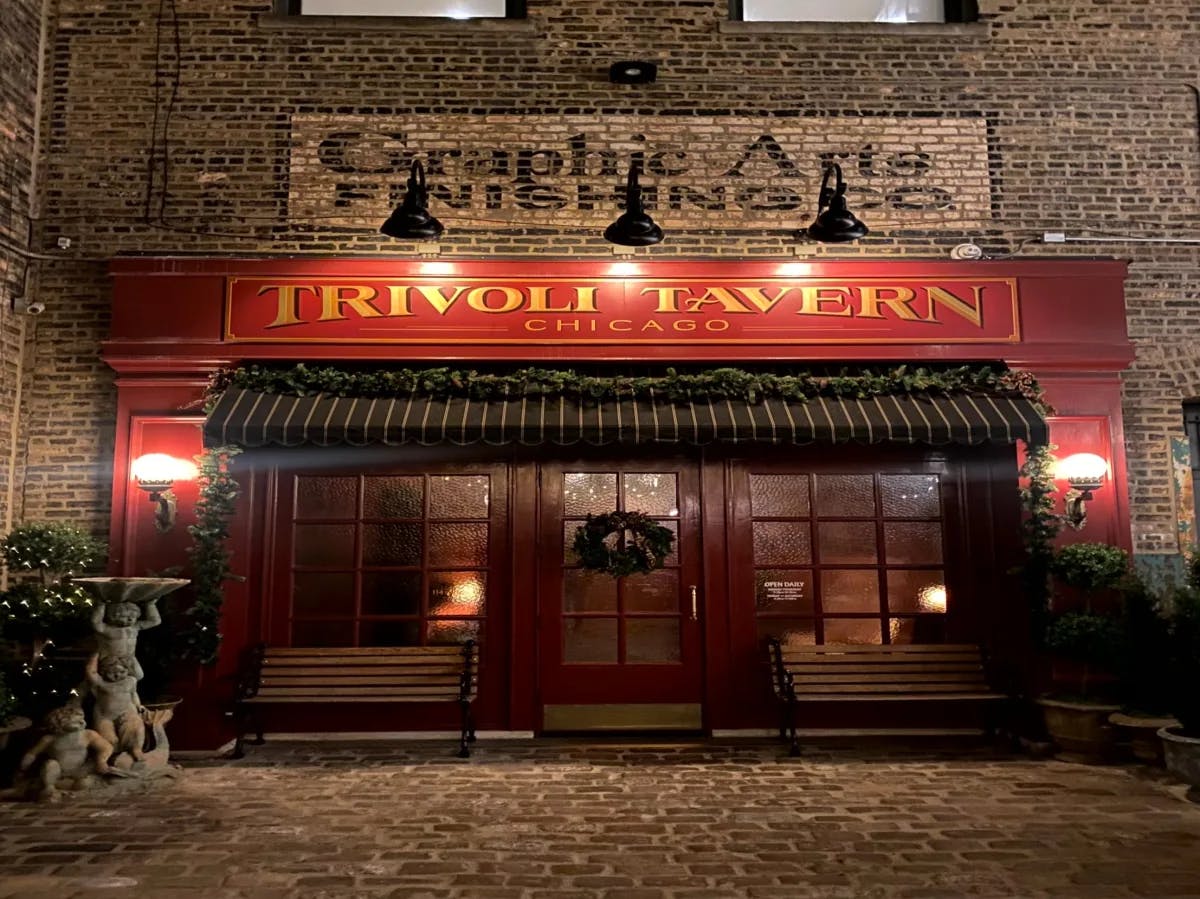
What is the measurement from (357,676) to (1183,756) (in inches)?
227

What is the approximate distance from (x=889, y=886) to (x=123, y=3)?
9.19 m

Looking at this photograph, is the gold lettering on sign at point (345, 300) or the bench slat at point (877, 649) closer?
the bench slat at point (877, 649)

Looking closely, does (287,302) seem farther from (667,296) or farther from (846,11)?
(846,11)

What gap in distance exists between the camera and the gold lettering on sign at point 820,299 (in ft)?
25.1

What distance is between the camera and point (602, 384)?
23.9 feet

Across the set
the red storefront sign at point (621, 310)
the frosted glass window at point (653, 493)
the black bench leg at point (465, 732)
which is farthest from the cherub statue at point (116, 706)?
the frosted glass window at point (653, 493)

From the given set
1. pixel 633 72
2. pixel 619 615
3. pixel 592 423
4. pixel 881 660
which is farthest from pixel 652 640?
Answer: pixel 633 72

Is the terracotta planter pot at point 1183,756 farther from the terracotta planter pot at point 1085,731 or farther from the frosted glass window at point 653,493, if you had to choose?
the frosted glass window at point 653,493

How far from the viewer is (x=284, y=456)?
761cm

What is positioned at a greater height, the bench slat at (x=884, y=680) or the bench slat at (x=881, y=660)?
the bench slat at (x=881, y=660)

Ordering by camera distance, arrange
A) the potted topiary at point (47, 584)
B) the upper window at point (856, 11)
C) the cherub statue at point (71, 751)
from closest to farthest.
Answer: the cherub statue at point (71, 751)
the potted topiary at point (47, 584)
the upper window at point (856, 11)

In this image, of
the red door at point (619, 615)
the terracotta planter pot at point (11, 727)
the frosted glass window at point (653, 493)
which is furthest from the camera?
the frosted glass window at point (653, 493)

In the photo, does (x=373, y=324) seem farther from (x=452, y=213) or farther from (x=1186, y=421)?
(x=1186, y=421)

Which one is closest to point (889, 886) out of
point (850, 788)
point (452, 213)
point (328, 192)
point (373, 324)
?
point (850, 788)
